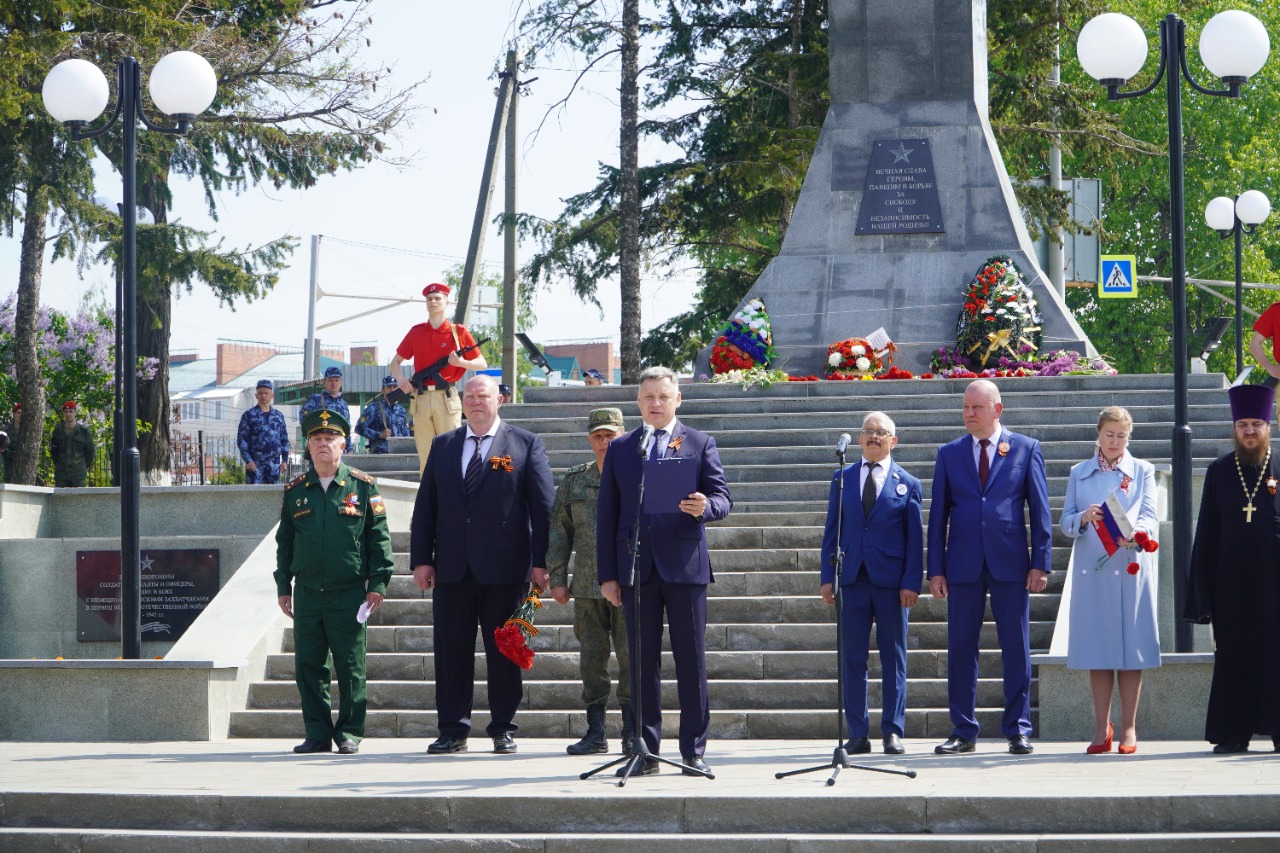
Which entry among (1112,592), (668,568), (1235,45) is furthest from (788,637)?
(1235,45)

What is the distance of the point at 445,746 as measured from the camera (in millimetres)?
9398

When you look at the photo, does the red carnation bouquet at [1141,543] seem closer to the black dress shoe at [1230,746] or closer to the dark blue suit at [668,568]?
the black dress shoe at [1230,746]

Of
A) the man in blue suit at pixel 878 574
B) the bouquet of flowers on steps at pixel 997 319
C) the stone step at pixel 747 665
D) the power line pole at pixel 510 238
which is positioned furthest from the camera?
the power line pole at pixel 510 238

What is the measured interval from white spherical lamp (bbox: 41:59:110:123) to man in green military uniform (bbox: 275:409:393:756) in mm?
4108

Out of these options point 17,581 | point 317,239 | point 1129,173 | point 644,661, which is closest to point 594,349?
point 317,239

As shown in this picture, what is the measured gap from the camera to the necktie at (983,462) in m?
9.33

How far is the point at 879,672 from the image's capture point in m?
10.8

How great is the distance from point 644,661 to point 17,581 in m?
8.88

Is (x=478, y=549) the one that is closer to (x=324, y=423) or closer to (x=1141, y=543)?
(x=324, y=423)

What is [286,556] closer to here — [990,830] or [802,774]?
[802,774]

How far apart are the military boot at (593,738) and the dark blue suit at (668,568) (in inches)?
42.8

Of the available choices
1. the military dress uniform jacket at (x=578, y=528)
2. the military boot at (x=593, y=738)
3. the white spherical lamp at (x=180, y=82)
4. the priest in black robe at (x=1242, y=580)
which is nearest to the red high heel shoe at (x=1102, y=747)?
the priest in black robe at (x=1242, y=580)

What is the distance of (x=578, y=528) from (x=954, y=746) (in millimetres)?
2431

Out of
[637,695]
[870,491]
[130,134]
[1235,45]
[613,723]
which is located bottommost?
[613,723]
